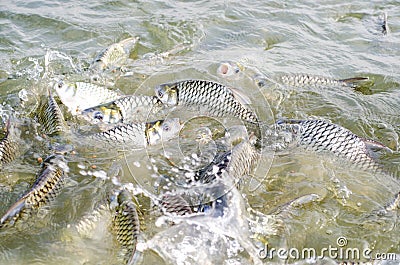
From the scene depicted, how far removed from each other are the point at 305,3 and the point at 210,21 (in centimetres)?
192

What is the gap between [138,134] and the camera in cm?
351

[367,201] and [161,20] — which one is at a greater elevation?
[161,20]

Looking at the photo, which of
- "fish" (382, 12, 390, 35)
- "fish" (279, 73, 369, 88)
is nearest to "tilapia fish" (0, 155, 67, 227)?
"fish" (279, 73, 369, 88)

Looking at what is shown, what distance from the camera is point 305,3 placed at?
7465mm

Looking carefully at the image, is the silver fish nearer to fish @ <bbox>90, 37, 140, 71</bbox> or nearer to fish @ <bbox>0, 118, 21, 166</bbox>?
fish @ <bbox>0, 118, 21, 166</bbox>

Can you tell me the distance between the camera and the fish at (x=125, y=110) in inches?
152

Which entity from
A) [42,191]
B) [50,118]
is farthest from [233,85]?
[42,191]

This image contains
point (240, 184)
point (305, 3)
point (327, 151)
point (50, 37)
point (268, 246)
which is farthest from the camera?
point (305, 3)

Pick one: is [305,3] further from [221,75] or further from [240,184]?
[240,184]

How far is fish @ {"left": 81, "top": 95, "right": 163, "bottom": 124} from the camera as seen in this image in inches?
152

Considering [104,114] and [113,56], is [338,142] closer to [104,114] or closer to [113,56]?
[104,114]

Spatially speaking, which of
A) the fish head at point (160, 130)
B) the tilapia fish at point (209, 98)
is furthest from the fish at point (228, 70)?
the fish head at point (160, 130)

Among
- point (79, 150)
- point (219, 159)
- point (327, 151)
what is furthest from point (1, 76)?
point (327, 151)
